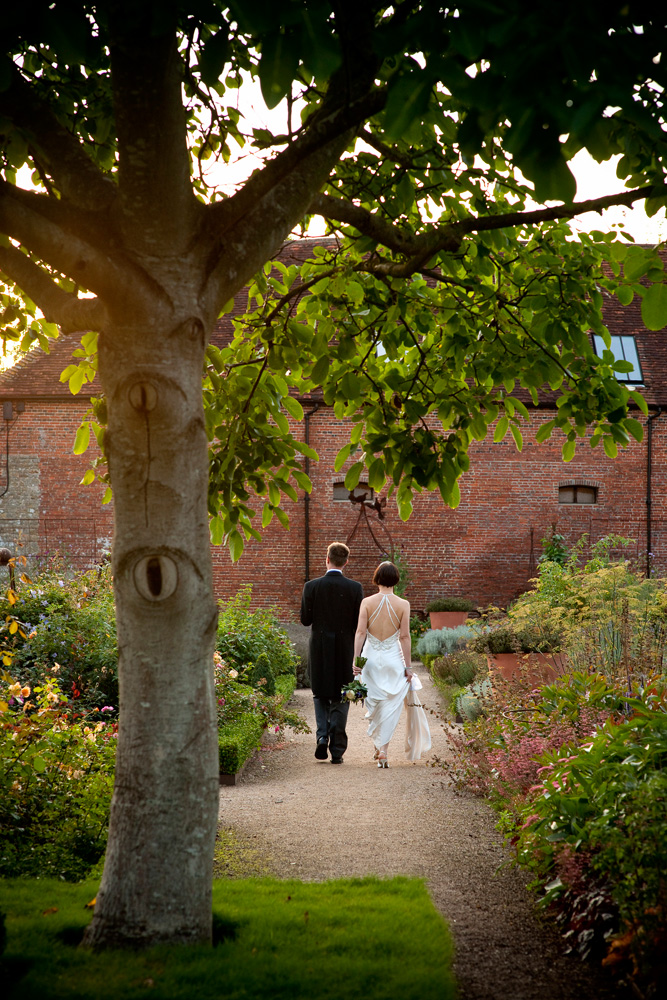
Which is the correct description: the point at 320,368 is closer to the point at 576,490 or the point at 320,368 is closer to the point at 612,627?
the point at 612,627

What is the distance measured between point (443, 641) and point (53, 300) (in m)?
12.1

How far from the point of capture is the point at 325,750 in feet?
26.0

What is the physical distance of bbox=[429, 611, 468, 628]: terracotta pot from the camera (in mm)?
17016

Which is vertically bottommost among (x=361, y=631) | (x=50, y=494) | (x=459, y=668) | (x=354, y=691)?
(x=459, y=668)

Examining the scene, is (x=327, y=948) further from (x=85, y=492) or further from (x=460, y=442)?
(x=85, y=492)

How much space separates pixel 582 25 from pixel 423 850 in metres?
4.44

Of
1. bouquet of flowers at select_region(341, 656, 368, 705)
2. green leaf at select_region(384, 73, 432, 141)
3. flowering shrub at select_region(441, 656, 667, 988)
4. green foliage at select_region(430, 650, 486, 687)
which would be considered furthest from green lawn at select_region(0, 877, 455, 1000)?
green foliage at select_region(430, 650, 486, 687)

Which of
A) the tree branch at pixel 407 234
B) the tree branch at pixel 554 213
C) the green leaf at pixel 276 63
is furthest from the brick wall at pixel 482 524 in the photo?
the green leaf at pixel 276 63

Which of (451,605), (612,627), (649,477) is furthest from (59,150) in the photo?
(649,477)

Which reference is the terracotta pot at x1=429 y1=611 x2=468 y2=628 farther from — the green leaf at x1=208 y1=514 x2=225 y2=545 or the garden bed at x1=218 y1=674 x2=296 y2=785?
the green leaf at x1=208 y1=514 x2=225 y2=545

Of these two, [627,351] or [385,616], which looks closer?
[385,616]

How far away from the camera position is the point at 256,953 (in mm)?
2934

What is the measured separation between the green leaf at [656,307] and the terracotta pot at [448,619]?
14831 mm

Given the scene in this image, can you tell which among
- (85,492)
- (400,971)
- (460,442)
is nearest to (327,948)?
(400,971)
